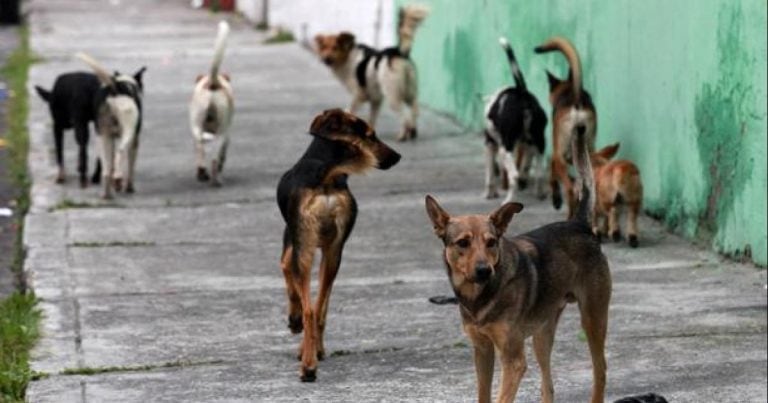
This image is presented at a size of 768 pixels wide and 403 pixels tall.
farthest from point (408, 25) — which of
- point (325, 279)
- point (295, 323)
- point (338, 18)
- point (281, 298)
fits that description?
point (325, 279)

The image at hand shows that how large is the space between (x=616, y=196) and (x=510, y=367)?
15.0 feet

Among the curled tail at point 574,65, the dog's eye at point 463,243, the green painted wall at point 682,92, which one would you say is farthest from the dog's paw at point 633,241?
the dog's eye at point 463,243

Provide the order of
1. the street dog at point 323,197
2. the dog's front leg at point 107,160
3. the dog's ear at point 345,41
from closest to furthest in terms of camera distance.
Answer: the street dog at point 323,197 → the dog's front leg at point 107,160 → the dog's ear at point 345,41

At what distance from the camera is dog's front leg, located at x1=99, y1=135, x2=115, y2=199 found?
13.3 meters

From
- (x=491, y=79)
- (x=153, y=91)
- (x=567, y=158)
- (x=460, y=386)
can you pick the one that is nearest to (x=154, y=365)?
(x=460, y=386)

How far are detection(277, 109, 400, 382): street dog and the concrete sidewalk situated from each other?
1.37 feet

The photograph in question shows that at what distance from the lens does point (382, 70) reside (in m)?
16.2

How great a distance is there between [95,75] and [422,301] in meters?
4.96

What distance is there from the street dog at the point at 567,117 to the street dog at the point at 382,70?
12.3ft

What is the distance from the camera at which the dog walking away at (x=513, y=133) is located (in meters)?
12.8

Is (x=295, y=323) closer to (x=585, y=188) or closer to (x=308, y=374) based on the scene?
(x=308, y=374)

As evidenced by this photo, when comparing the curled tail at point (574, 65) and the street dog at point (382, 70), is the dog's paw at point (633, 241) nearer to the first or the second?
the curled tail at point (574, 65)

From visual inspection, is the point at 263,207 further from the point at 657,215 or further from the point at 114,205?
the point at 657,215

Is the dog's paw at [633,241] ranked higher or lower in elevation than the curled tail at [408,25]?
lower
